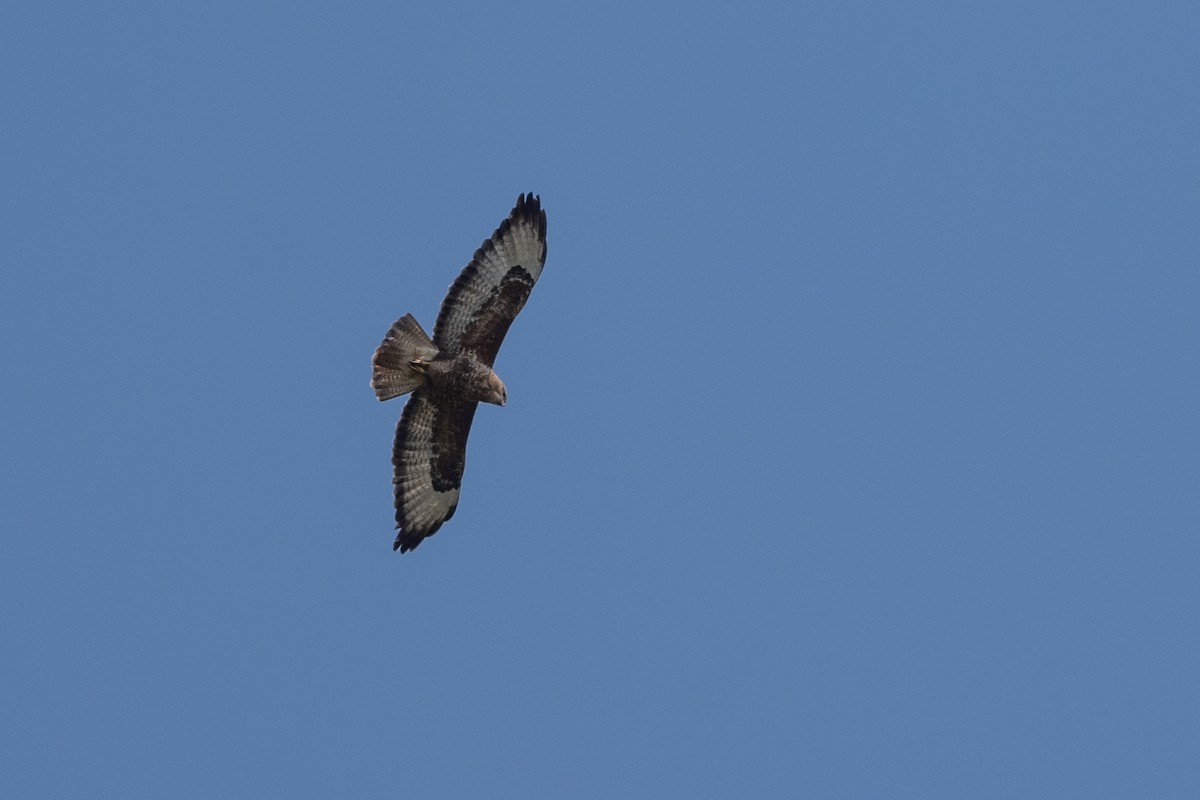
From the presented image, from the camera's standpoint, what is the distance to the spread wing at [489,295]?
Answer: 616 inches

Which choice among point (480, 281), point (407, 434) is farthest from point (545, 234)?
point (407, 434)

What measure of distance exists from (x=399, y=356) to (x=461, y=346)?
1.69 ft

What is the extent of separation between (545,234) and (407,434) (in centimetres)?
198

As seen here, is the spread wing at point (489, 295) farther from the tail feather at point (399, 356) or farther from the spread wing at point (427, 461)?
the spread wing at point (427, 461)

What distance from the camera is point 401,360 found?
1551cm

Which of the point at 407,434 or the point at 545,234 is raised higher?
the point at 545,234

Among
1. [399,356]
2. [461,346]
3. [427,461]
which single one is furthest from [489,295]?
[427,461]

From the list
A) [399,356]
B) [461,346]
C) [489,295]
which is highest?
[489,295]

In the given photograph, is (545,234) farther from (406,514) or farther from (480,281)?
(406,514)

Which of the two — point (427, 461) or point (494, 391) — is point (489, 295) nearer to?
point (494, 391)

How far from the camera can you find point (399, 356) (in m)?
15.5

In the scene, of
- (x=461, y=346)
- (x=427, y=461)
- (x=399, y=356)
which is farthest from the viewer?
(x=427, y=461)

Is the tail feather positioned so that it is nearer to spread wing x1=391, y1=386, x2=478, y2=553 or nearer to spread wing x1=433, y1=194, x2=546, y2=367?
spread wing x1=433, y1=194, x2=546, y2=367

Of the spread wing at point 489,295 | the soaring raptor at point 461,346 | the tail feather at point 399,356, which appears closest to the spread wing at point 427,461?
the soaring raptor at point 461,346
